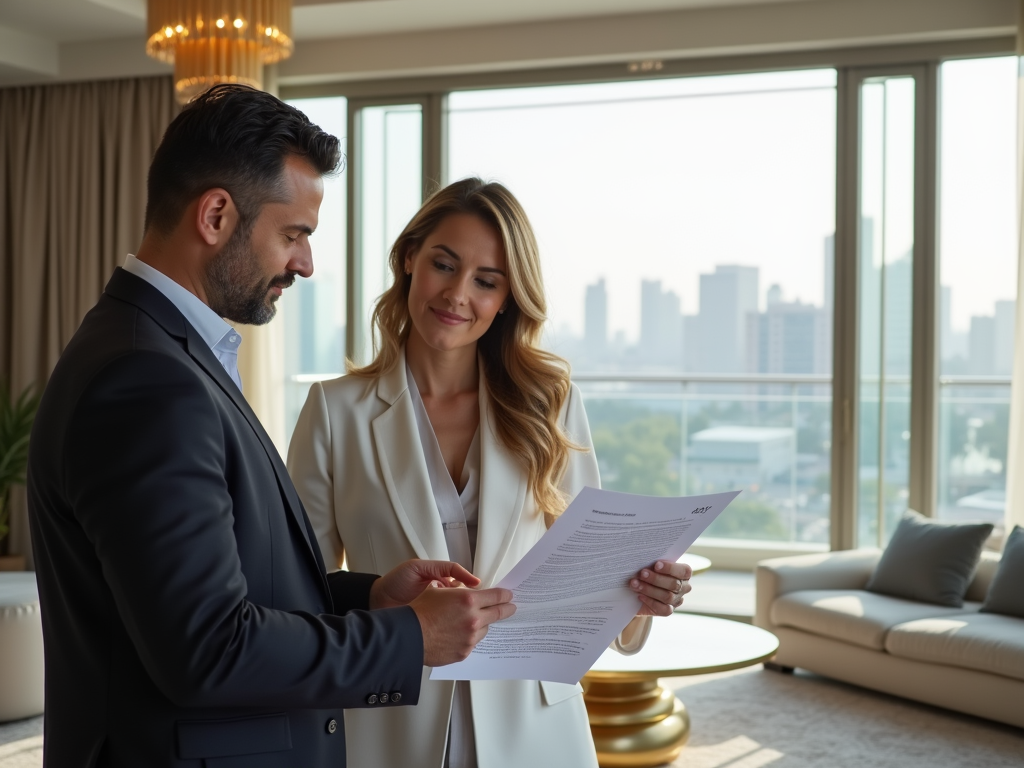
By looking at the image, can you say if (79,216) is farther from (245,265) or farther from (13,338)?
(245,265)

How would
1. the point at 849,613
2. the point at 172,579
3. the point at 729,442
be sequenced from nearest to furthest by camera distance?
the point at 172,579 → the point at 849,613 → the point at 729,442

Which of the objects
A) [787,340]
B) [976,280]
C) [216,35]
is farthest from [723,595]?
[216,35]

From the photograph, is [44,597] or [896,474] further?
[896,474]

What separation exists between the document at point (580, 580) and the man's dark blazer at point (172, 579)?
0.26 meters

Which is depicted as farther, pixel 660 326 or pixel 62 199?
pixel 660 326

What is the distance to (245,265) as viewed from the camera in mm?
1186

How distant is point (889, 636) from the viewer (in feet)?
13.8

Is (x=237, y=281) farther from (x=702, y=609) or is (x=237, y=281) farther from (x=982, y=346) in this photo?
(x=982, y=346)

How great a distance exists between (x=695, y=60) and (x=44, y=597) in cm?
490

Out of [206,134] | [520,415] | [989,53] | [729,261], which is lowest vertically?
[520,415]

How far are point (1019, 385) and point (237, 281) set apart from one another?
449cm

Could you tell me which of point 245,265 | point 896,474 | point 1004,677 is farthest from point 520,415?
point 896,474

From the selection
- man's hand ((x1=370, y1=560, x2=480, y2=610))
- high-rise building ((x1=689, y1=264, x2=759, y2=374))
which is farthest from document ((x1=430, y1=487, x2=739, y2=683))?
high-rise building ((x1=689, y1=264, x2=759, y2=374))

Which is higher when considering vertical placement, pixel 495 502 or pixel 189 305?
pixel 189 305
